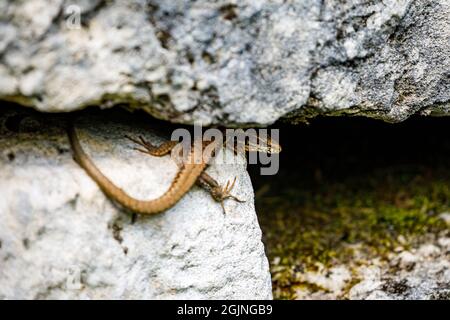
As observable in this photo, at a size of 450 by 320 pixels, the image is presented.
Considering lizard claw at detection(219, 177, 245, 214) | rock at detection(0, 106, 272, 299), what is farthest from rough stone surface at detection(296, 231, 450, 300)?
lizard claw at detection(219, 177, 245, 214)

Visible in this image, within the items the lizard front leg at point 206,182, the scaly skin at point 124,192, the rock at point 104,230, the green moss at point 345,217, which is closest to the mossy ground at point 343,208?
the green moss at point 345,217

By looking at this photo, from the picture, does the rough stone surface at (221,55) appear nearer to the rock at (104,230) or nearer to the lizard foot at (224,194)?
the rock at (104,230)

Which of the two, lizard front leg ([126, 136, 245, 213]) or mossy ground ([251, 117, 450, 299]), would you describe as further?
mossy ground ([251, 117, 450, 299])

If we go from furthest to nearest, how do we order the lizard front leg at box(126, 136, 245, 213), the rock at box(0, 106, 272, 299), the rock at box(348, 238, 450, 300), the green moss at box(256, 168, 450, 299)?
the green moss at box(256, 168, 450, 299)
the rock at box(348, 238, 450, 300)
the lizard front leg at box(126, 136, 245, 213)
the rock at box(0, 106, 272, 299)

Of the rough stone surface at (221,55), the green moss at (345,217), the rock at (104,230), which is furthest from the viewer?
the green moss at (345,217)

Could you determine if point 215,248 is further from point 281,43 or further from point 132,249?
point 281,43

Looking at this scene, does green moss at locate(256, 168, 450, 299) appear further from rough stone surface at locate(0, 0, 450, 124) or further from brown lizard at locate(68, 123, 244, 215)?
rough stone surface at locate(0, 0, 450, 124)

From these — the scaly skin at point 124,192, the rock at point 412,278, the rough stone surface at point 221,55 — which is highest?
the rough stone surface at point 221,55
